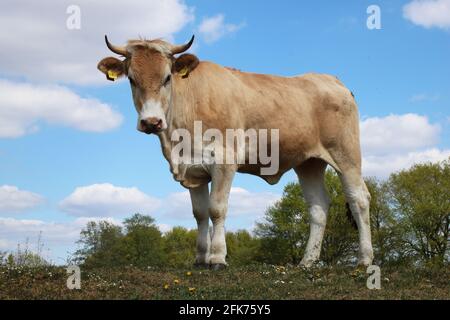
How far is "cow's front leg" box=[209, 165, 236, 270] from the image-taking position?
40.2ft

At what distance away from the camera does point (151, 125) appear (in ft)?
36.6

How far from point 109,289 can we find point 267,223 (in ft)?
130

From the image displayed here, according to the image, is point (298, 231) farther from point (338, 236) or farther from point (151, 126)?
point (151, 126)

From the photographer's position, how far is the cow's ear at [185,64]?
12344 mm

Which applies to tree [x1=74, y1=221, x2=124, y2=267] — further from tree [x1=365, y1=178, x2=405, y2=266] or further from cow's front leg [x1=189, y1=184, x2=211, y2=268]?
cow's front leg [x1=189, y1=184, x2=211, y2=268]

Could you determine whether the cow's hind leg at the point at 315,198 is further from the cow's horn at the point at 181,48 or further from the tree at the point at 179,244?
the tree at the point at 179,244

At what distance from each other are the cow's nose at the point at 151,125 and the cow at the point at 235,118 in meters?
0.02

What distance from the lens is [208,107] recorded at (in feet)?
41.2

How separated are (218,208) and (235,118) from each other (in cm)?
196

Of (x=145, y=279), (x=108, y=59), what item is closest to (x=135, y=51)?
→ (x=108, y=59)

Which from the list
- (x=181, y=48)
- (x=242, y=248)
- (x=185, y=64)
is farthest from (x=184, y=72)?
(x=242, y=248)

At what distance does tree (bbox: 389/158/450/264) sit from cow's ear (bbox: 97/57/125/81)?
35.4 metres

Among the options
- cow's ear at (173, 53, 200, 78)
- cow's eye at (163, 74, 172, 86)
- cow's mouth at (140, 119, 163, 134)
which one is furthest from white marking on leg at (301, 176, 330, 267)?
→ cow's mouth at (140, 119, 163, 134)
